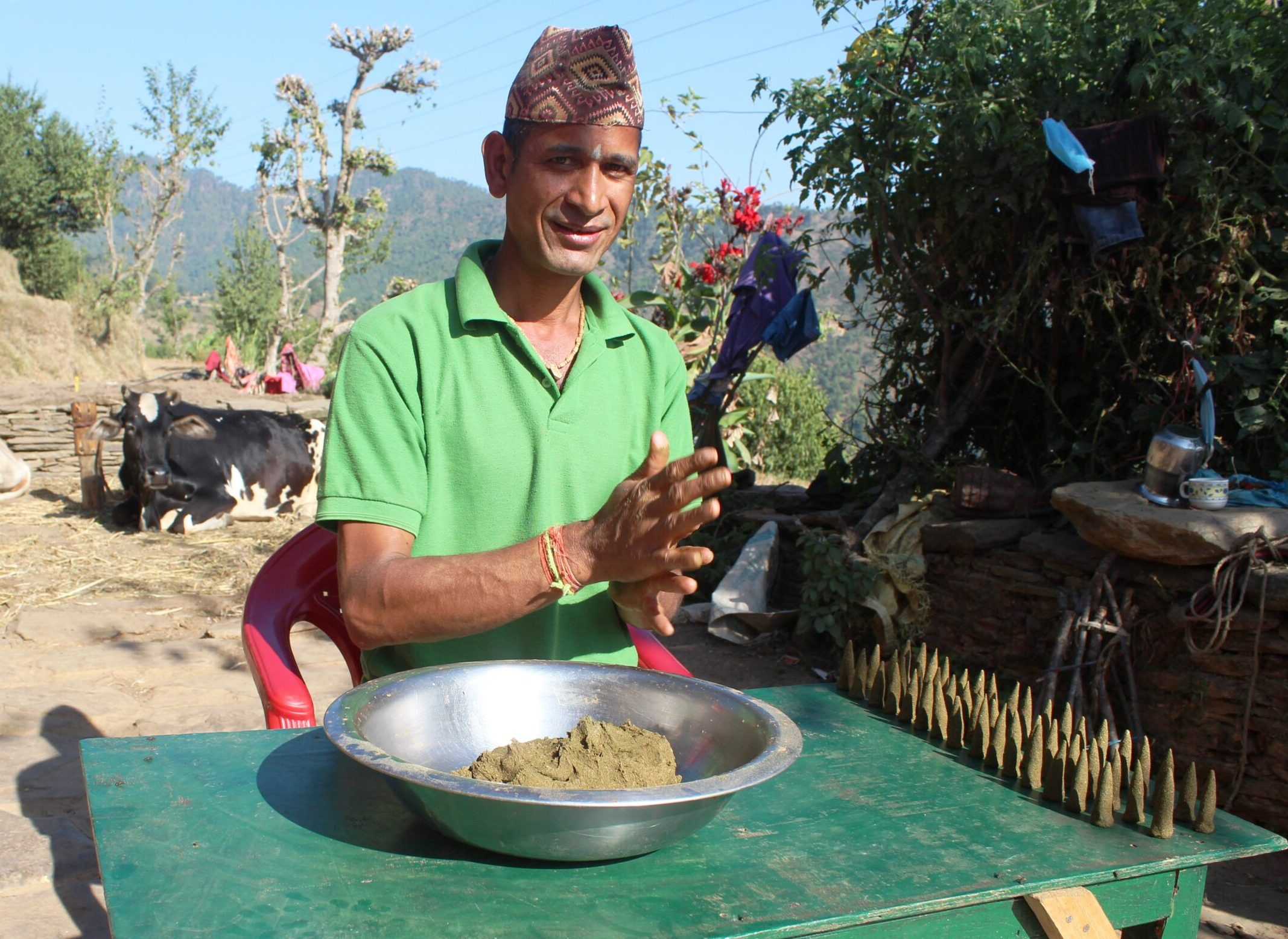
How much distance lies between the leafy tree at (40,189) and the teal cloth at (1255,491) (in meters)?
22.5

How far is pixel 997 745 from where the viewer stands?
1.74 metres

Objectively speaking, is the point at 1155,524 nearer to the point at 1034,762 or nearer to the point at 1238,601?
the point at 1238,601

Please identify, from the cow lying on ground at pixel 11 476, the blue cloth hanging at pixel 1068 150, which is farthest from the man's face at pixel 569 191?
the cow lying on ground at pixel 11 476

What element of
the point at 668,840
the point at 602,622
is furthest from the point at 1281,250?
the point at 668,840

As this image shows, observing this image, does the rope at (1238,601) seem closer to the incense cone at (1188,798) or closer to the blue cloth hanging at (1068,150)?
the blue cloth hanging at (1068,150)

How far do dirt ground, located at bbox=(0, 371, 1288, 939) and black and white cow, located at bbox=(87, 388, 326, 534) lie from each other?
0.56ft

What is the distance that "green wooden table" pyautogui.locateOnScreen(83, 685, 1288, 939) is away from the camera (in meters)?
1.18

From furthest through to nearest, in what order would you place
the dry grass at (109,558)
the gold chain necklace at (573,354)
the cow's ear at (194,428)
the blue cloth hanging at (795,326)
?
the cow's ear at (194,428) → the blue cloth hanging at (795,326) → the dry grass at (109,558) → the gold chain necklace at (573,354)

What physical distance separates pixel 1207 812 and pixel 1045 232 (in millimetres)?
3798

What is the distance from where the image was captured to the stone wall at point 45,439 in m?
9.57

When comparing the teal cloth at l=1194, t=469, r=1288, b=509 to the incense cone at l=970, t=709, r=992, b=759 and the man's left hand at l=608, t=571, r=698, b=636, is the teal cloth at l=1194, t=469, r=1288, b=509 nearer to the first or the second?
the incense cone at l=970, t=709, r=992, b=759

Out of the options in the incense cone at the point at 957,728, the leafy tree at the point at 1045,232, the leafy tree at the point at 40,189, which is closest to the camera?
the incense cone at the point at 957,728

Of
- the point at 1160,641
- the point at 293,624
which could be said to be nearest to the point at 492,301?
the point at 293,624

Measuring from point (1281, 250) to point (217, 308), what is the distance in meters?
25.1
